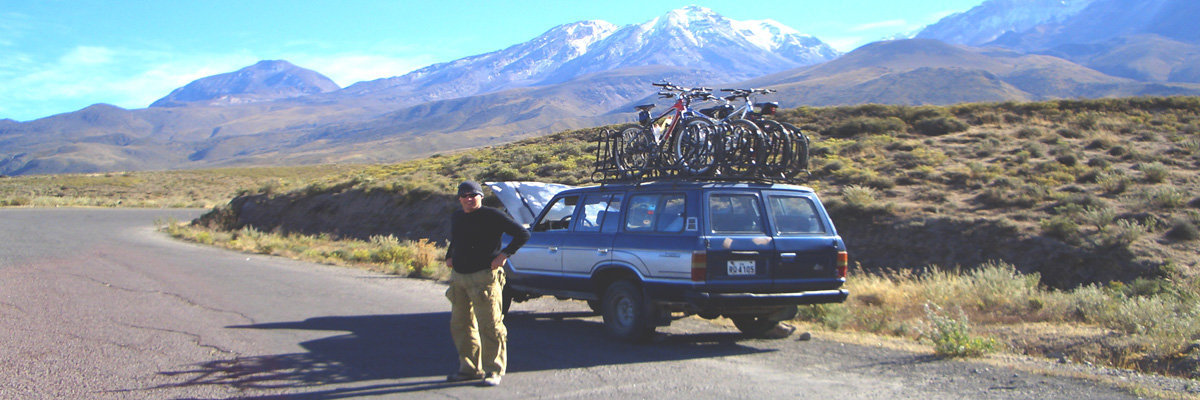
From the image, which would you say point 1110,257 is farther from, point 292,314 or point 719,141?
point 292,314

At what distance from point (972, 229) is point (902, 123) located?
59.4 feet

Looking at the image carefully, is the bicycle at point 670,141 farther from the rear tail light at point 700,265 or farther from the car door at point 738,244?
Result: the rear tail light at point 700,265

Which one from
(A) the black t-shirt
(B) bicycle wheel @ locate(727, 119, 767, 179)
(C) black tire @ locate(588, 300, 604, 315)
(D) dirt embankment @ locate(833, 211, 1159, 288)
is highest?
(B) bicycle wheel @ locate(727, 119, 767, 179)

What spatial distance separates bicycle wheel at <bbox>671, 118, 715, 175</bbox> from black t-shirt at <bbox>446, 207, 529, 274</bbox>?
2990 mm

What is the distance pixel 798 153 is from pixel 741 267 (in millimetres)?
2062

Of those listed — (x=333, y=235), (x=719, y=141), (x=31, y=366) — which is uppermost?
(x=719, y=141)

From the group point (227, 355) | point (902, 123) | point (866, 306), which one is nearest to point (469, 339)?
point (227, 355)

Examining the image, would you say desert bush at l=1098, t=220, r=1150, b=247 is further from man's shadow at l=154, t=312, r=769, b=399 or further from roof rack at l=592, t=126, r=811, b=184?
man's shadow at l=154, t=312, r=769, b=399

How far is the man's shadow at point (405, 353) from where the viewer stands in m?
6.60

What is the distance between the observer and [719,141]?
30.5 feet

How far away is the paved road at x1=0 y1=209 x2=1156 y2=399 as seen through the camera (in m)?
6.30

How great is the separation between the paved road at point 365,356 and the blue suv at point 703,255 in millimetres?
→ 418

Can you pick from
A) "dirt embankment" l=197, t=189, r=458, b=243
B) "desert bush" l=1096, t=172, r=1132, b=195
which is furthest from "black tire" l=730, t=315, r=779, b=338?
"desert bush" l=1096, t=172, r=1132, b=195

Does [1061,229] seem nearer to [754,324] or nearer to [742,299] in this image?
[754,324]
